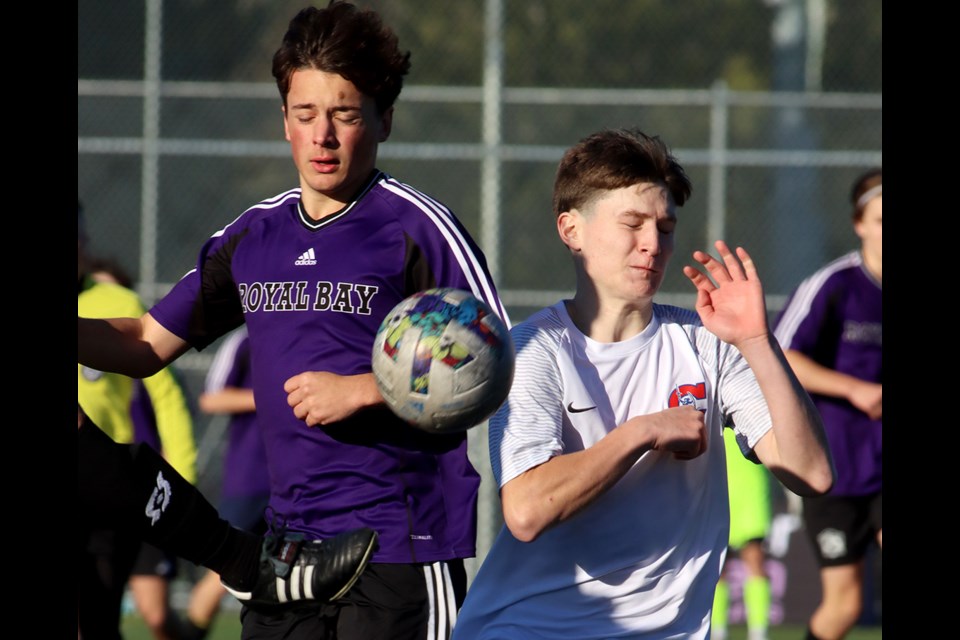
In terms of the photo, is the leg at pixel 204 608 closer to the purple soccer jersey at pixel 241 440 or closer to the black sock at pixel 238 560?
the purple soccer jersey at pixel 241 440

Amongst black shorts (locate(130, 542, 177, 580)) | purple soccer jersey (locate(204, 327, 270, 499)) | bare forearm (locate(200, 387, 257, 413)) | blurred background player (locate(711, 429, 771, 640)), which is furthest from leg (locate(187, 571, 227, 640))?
blurred background player (locate(711, 429, 771, 640))

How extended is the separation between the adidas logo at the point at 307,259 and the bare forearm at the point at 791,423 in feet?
3.85

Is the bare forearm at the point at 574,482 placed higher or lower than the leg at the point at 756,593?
higher

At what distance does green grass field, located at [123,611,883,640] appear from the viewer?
915cm

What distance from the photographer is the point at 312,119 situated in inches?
151

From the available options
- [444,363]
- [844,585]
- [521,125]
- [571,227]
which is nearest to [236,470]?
[844,585]

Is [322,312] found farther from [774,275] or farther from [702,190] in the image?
[702,190]

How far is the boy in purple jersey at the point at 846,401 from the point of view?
7.04 meters

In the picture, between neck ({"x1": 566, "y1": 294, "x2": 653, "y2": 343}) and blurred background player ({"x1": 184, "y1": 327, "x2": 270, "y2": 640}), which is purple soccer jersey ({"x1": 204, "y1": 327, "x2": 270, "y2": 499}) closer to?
blurred background player ({"x1": 184, "y1": 327, "x2": 270, "y2": 640})

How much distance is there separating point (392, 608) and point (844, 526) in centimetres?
397

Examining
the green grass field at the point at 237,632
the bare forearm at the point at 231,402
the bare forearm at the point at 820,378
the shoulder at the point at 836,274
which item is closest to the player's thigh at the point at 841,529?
the bare forearm at the point at 820,378

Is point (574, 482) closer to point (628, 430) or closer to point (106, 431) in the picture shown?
point (628, 430)

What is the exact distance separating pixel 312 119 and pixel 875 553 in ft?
22.7
